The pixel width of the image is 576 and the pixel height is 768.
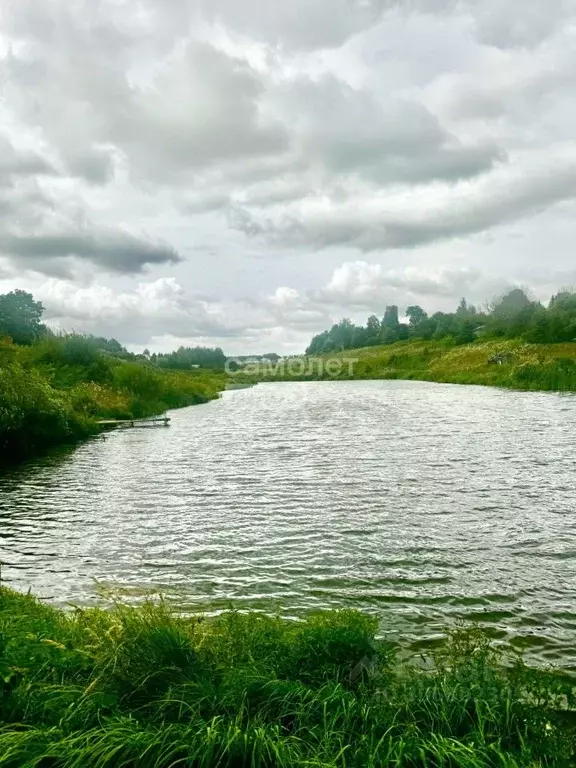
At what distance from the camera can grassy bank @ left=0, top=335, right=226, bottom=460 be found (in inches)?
1260

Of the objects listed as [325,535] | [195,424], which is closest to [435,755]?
[325,535]

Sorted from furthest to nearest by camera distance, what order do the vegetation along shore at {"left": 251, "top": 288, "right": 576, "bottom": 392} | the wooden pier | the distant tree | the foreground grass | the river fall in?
the distant tree < the vegetation along shore at {"left": 251, "top": 288, "right": 576, "bottom": 392} < the wooden pier < the river < the foreground grass

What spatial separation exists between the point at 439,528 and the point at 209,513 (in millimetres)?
7812

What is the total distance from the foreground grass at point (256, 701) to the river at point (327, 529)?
7.37ft

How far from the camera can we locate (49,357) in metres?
55.8

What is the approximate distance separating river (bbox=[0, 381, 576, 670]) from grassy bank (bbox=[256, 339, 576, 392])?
127 feet

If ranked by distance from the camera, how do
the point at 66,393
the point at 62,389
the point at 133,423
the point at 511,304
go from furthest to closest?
the point at 511,304, the point at 133,423, the point at 62,389, the point at 66,393

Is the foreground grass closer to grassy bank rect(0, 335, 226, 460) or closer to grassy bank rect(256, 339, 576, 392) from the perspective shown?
grassy bank rect(0, 335, 226, 460)

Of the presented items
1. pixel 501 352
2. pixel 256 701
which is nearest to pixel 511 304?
pixel 501 352

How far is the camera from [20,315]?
94.1 m

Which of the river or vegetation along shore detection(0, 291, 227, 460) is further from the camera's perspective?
vegetation along shore detection(0, 291, 227, 460)

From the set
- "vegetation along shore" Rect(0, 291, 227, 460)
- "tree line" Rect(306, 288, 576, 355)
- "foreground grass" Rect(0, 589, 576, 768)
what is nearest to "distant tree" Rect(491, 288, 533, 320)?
"tree line" Rect(306, 288, 576, 355)

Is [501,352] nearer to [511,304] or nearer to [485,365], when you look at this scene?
[485,365]

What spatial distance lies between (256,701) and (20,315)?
99.6 metres
